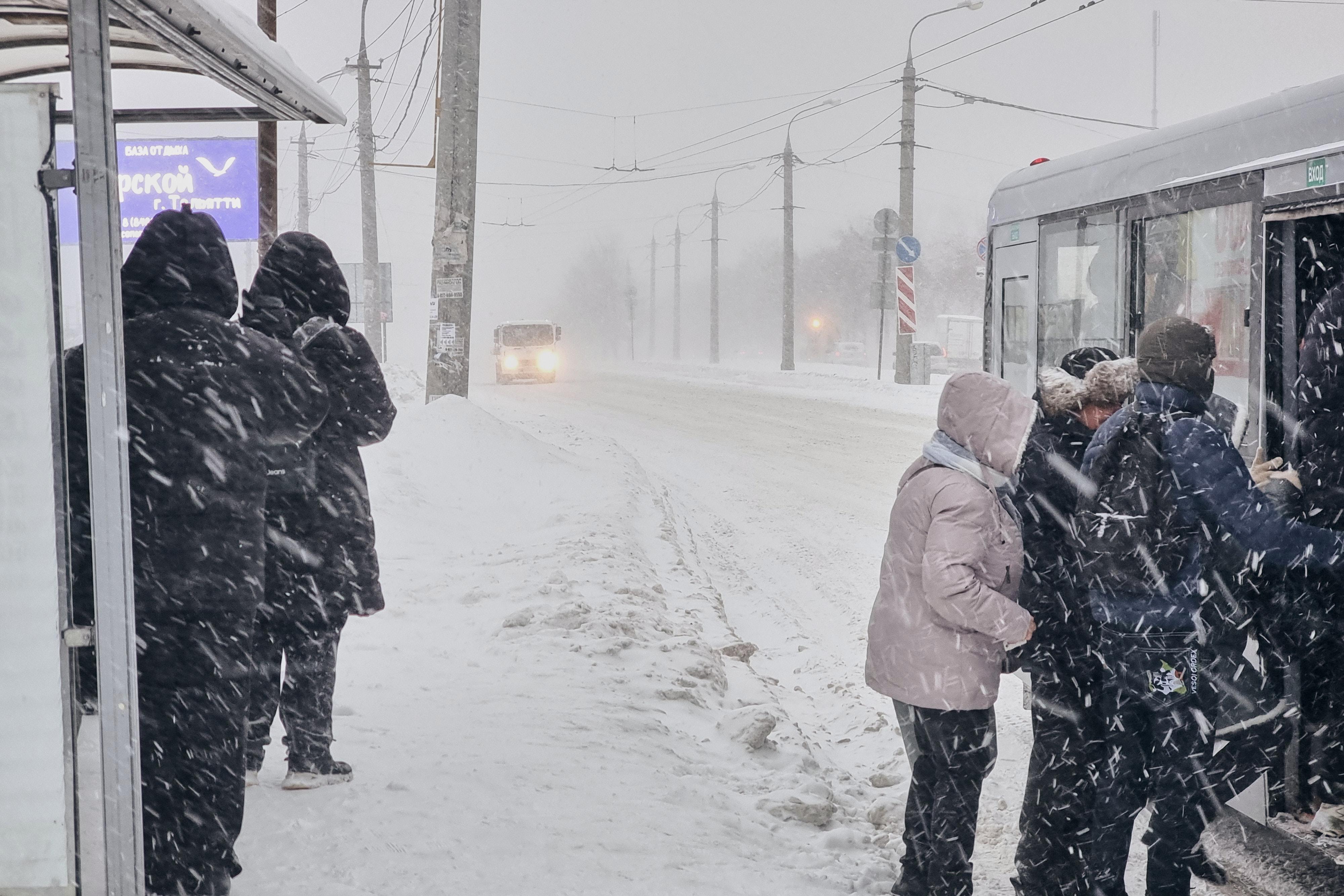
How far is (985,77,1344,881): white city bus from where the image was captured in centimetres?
412

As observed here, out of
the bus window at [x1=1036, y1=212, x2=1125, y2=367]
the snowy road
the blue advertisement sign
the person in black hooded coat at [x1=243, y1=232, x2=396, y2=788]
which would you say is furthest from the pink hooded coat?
the blue advertisement sign

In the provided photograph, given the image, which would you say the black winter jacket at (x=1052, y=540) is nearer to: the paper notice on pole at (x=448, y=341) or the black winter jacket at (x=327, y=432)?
the black winter jacket at (x=327, y=432)

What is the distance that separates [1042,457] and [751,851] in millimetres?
1672

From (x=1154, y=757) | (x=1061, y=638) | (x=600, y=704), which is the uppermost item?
(x=1061, y=638)

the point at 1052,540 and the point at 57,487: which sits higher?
the point at 57,487

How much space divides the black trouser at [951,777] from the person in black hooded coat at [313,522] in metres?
1.95

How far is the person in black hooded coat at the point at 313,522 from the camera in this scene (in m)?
3.92

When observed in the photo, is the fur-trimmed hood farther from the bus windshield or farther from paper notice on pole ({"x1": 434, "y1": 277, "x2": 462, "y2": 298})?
the bus windshield

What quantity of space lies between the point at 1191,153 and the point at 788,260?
36.7 m

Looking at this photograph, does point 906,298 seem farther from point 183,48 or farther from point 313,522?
point 183,48

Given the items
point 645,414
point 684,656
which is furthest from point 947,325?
point 684,656

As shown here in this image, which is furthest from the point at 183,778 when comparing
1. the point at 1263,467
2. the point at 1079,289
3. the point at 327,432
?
the point at 1079,289

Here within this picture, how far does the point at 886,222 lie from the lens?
1125 inches

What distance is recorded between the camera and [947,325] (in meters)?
48.3
